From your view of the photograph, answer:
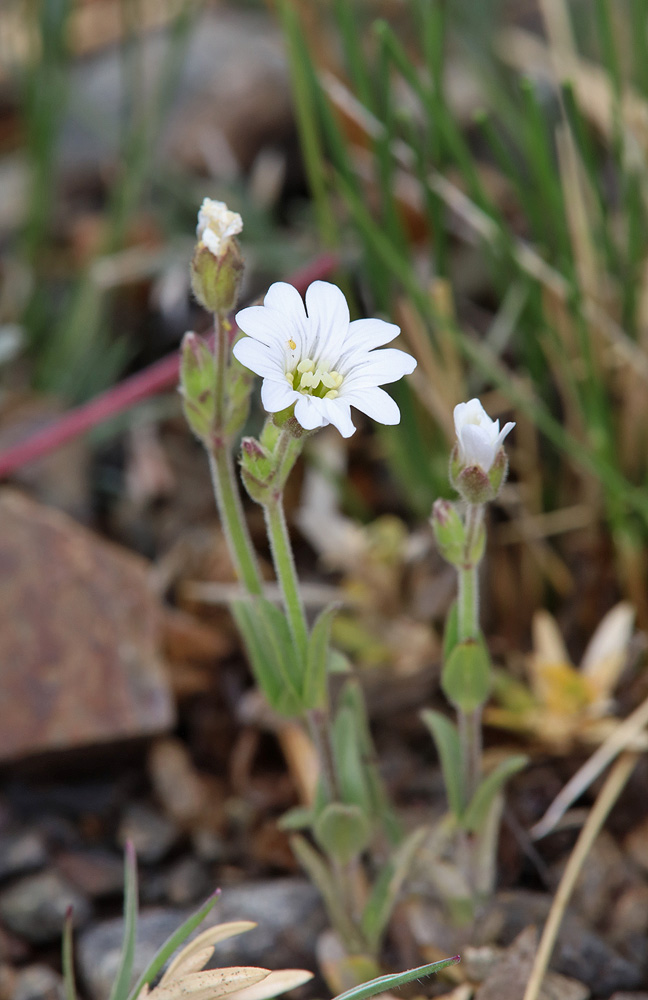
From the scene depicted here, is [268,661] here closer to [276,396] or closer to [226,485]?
[226,485]

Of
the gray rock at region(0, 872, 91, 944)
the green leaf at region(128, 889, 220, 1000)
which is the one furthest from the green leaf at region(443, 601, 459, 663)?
the gray rock at region(0, 872, 91, 944)

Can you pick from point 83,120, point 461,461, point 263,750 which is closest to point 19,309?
point 83,120

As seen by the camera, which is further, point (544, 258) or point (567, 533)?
point (567, 533)

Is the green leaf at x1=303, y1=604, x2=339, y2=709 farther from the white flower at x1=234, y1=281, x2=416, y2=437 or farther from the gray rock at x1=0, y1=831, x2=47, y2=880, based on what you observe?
the gray rock at x1=0, y1=831, x2=47, y2=880

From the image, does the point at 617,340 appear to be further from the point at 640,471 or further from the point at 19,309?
the point at 19,309

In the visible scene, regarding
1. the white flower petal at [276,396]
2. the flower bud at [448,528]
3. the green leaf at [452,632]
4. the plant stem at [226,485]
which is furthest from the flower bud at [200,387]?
the green leaf at [452,632]

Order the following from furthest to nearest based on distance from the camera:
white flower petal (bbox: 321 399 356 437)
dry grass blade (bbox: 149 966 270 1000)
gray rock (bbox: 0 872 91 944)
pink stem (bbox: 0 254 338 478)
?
pink stem (bbox: 0 254 338 478)
gray rock (bbox: 0 872 91 944)
dry grass blade (bbox: 149 966 270 1000)
white flower petal (bbox: 321 399 356 437)

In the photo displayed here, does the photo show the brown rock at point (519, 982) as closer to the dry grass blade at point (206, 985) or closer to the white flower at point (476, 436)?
the dry grass blade at point (206, 985)
